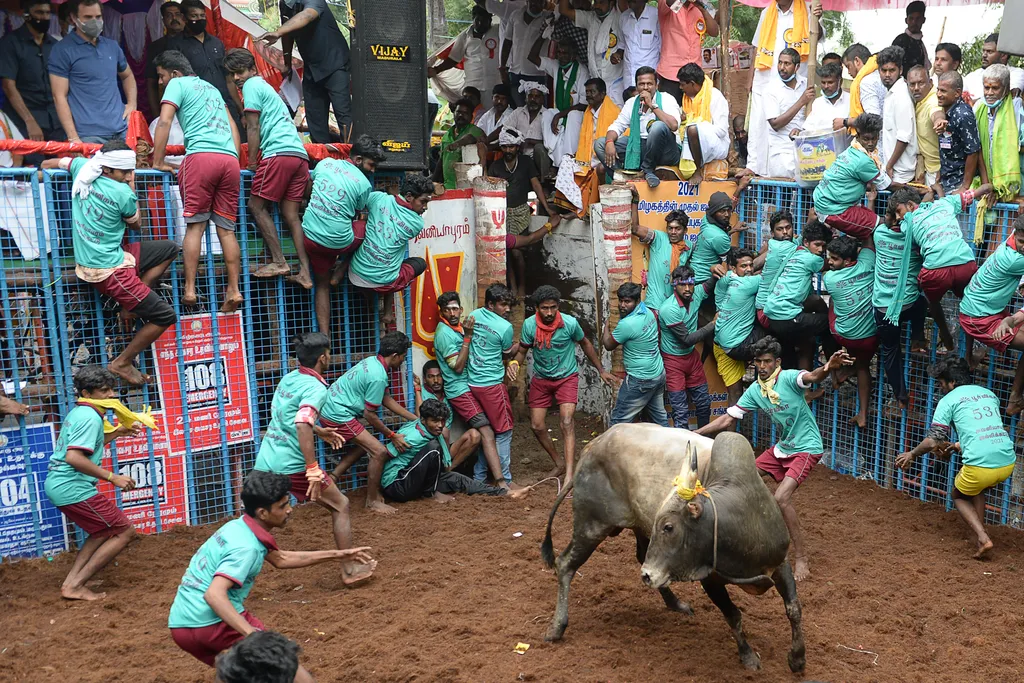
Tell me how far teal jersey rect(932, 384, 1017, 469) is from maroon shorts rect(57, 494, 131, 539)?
6930 mm

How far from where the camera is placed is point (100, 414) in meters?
8.03

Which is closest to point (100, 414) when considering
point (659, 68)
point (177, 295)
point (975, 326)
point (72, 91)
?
point (177, 295)

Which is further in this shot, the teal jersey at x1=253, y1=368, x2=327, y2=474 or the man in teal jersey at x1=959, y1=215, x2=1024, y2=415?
the man in teal jersey at x1=959, y1=215, x2=1024, y2=415

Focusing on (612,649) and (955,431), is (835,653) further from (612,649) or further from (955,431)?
(955,431)

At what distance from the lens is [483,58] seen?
1636cm

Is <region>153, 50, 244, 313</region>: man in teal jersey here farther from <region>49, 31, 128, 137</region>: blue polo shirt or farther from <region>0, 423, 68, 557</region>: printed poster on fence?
<region>0, 423, 68, 557</region>: printed poster on fence

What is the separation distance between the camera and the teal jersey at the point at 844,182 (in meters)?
9.82

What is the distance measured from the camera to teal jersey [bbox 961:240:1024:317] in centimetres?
840

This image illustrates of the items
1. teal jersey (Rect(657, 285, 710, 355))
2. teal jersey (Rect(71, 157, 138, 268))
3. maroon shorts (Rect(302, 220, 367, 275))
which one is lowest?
teal jersey (Rect(657, 285, 710, 355))

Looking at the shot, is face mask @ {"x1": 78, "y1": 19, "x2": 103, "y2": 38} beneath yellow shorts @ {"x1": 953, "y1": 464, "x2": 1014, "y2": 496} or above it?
above

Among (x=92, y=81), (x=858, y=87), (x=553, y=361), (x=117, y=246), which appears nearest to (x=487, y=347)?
(x=553, y=361)

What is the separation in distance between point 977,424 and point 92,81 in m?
8.82

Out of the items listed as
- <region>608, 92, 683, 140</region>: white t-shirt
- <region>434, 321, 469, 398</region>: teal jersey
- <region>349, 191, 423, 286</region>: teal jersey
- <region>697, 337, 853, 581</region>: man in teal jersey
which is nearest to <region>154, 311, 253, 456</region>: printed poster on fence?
<region>349, 191, 423, 286</region>: teal jersey

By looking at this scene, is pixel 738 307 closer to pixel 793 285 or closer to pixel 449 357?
pixel 793 285
